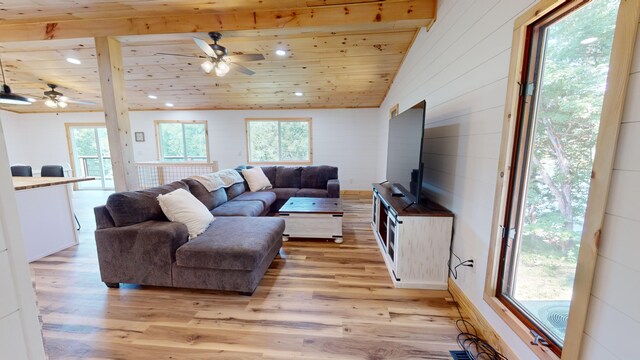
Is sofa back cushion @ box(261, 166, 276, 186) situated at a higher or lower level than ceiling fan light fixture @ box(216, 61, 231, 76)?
lower

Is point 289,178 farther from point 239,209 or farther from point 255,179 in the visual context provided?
point 239,209

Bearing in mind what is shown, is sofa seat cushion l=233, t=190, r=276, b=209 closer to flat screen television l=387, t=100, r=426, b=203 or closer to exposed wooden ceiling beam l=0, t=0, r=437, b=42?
flat screen television l=387, t=100, r=426, b=203

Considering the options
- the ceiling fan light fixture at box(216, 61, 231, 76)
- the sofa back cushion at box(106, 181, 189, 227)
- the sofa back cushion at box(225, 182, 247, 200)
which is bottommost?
the sofa back cushion at box(225, 182, 247, 200)

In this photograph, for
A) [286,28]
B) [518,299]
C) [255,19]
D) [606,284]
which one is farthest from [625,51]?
[255,19]

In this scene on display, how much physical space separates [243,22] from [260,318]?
2873mm

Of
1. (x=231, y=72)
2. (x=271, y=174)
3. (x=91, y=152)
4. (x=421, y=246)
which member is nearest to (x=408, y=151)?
(x=421, y=246)

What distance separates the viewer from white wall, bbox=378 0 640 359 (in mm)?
894

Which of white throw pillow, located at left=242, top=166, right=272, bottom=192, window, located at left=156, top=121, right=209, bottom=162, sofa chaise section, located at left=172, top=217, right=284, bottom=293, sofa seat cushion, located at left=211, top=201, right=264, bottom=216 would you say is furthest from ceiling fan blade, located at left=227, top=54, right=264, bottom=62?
window, located at left=156, top=121, right=209, bottom=162

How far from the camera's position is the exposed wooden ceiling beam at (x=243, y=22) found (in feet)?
8.23

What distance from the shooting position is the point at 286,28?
2.63 m

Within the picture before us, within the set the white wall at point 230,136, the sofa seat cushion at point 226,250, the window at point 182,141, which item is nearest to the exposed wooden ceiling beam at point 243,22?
the sofa seat cushion at point 226,250

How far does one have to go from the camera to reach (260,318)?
183 centimetres

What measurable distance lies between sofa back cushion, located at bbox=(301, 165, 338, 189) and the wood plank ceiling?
1.62 meters

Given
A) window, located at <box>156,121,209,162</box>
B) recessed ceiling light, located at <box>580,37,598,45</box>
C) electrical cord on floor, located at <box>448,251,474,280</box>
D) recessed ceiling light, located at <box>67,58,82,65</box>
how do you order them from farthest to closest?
1. window, located at <box>156,121,209,162</box>
2. recessed ceiling light, located at <box>67,58,82,65</box>
3. electrical cord on floor, located at <box>448,251,474,280</box>
4. recessed ceiling light, located at <box>580,37,598,45</box>
